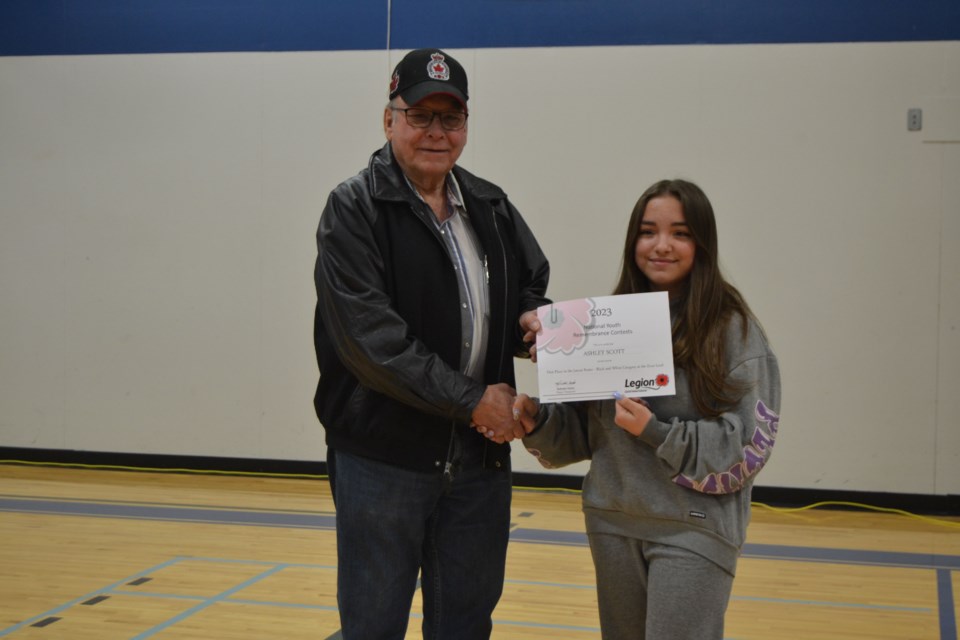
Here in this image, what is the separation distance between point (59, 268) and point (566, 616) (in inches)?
212

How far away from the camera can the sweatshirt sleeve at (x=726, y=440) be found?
2.03 m

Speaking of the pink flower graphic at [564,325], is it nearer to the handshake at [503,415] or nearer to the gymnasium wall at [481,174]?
the handshake at [503,415]

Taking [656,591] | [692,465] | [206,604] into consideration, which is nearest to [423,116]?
[692,465]

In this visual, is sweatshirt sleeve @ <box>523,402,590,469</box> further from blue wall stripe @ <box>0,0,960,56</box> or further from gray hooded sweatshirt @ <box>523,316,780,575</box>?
blue wall stripe @ <box>0,0,960,56</box>

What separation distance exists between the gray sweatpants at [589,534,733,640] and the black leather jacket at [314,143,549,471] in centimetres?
40

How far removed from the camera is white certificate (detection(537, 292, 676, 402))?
2.12 m

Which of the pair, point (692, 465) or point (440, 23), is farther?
point (440, 23)

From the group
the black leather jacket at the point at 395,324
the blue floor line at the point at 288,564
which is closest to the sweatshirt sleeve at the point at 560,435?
the black leather jacket at the point at 395,324

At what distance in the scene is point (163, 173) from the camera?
768 cm

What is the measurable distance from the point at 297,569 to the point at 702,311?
130 inches

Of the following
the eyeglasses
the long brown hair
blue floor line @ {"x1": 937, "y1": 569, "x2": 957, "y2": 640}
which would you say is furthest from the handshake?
blue floor line @ {"x1": 937, "y1": 569, "x2": 957, "y2": 640}

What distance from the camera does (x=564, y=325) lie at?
7.22 feet

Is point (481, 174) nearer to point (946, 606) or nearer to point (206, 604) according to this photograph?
point (206, 604)

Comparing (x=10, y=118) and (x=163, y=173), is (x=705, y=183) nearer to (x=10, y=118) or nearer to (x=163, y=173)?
(x=163, y=173)
